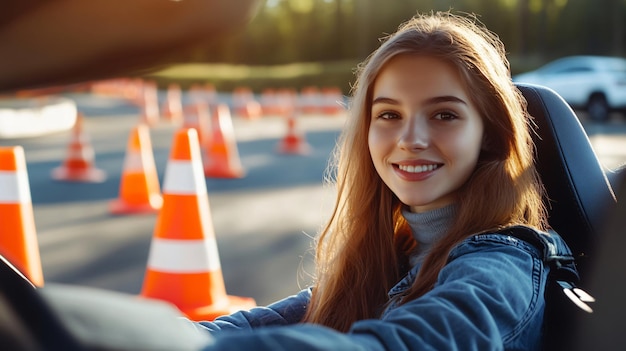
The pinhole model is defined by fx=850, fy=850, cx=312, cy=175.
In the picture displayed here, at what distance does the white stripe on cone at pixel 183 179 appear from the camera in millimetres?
4234

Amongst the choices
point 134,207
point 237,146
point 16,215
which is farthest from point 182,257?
point 237,146

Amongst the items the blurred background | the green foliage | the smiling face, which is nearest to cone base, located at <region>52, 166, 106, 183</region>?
the blurred background

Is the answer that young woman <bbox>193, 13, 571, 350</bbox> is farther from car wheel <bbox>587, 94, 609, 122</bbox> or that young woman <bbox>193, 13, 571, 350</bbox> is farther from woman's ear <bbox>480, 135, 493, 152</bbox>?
car wheel <bbox>587, 94, 609, 122</bbox>

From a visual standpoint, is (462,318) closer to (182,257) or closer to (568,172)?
(568,172)

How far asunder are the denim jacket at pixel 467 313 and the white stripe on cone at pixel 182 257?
82.9 inches

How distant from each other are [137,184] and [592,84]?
15.3 meters

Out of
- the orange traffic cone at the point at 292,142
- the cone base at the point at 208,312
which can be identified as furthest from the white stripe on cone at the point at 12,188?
the orange traffic cone at the point at 292,142

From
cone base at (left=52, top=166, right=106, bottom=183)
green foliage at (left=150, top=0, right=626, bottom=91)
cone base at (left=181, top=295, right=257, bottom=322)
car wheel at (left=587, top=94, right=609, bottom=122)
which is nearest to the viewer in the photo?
cone base at (left=181, top=295, right=257, bottom=322)

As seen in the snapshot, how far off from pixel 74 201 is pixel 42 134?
870 centimetres

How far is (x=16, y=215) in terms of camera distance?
4191mm

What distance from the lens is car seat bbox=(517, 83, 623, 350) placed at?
212cm

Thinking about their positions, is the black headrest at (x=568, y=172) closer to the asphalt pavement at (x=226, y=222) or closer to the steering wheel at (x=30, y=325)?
the asphalt pavement at (x=226, y=222)

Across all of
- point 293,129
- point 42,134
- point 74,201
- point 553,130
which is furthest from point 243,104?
point 553,130

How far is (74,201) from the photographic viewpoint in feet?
27.5
